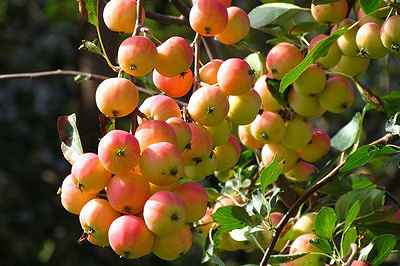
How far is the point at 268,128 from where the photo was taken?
0.94 m

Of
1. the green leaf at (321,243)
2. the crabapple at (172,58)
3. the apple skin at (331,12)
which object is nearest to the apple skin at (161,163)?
the crabapple at (172,58)

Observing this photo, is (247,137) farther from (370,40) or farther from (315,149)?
(370,40)

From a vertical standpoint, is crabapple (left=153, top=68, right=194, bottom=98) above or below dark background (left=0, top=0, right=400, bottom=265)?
above

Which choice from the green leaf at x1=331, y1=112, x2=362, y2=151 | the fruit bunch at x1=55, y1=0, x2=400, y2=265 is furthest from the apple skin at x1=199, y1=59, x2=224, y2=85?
the green leaf at x1=331, y1=112, x2=362, y2=151

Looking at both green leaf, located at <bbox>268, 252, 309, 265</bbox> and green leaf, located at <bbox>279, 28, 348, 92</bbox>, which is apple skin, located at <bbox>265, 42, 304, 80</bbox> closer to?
green leaf, located at <bbox>279, 28, 348, 92</bbox>

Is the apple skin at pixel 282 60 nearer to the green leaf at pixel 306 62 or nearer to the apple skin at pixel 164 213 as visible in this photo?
the green leaf at pixel 306 62

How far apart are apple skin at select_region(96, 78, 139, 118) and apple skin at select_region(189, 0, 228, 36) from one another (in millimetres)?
152

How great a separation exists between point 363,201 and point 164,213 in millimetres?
404

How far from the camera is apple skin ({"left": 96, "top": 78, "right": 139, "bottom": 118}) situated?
0.65m

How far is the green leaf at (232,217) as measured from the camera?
0.79m

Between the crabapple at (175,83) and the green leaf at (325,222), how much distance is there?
0.79 ft

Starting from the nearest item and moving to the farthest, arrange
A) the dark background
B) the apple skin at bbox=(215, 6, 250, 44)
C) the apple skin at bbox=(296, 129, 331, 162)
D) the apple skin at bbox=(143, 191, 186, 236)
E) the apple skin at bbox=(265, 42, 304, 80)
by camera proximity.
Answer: the apple skin at bbox=(143, 191, 186, 236), the apple skin at bbox=(215, 6, 250, 44), the apple skin at bbox=(265, 42, 304, 80), the apple skin at bbox=(296, 129, 331, 162), the dark background

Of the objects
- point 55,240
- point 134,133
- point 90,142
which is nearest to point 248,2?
point 90,142

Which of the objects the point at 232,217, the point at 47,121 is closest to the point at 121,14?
the point at 232,217
